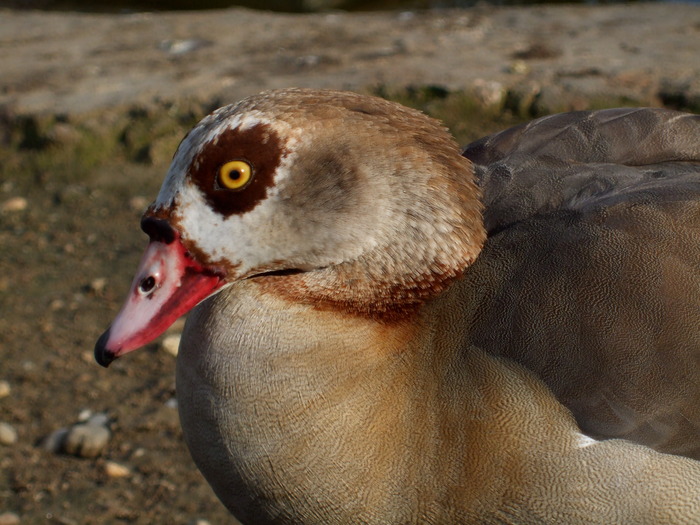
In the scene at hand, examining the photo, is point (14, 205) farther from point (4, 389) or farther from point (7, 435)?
point (7, 435)

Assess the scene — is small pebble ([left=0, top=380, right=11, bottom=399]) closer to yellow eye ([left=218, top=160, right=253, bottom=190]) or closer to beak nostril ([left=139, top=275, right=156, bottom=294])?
beak nostril ([left=139, top=275, right=156, bottom=294])

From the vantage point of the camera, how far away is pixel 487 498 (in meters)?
2.30

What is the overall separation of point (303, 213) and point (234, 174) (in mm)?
203

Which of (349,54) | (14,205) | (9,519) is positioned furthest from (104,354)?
(349,54)

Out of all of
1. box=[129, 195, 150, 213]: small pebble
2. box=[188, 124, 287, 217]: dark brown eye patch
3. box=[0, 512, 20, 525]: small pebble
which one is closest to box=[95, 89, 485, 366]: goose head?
box=[188, 124, 287, 217]: dark brown eye patch

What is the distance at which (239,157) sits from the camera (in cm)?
232

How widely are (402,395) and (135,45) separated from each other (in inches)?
205

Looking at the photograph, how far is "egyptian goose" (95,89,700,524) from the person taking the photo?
2299 mm

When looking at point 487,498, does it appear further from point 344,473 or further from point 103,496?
point 103,496

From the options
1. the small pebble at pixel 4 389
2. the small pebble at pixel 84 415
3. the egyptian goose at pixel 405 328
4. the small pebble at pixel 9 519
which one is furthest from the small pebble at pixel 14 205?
the egyptian goose at pixel 405 328

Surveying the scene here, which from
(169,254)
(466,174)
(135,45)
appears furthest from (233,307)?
(135,45)

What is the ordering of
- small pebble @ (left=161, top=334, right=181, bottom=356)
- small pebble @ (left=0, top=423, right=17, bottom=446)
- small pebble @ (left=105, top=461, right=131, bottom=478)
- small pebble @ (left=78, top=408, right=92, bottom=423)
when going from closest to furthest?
small pebble @ (left=105, top=461, right=131, bottom=478) → small pebble @ (left=0, top=423, right=17, bottom=446) → small pebble @ (left=78, top=408, right=92, bottom=423) → small pebble @ (left=161, top=334, right=181, bottom=356)

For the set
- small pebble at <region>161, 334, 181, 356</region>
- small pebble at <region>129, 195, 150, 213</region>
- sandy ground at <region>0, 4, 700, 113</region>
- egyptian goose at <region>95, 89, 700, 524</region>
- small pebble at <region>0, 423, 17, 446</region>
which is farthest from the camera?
sandy ground at <region>0, 4, 700, 113</region>

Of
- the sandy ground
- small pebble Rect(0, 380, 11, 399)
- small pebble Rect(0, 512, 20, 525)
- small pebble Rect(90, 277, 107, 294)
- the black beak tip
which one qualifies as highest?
the black beak tip
